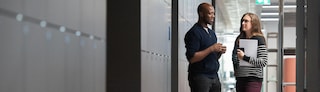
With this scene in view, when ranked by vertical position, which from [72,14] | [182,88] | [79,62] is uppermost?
[72,14]

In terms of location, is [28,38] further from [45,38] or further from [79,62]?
[79,62]

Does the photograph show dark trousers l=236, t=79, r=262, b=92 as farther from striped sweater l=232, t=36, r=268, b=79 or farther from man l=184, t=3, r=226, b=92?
man l=184, t=3, r=226, b=92

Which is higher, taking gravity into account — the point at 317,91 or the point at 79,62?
the point at 79,62

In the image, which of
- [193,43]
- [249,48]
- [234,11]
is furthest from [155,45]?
[234,11]

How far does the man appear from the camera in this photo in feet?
12.3

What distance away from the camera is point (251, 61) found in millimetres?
3957

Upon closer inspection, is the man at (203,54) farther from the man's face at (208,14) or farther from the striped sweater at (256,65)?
the striped sweater at (256,65)

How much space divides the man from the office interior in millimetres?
261

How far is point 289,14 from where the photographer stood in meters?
7.33

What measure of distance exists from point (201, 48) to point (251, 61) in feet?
1.32

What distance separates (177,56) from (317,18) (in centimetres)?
162

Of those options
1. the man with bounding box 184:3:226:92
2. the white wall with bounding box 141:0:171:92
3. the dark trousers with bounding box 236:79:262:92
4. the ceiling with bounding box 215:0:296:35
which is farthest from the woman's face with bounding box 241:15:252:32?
the ceiling with bounding box 215:0:296:35

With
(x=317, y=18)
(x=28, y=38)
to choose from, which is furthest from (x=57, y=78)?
(x=317, y=18)

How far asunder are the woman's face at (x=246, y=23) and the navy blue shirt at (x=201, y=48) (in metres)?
0.29
